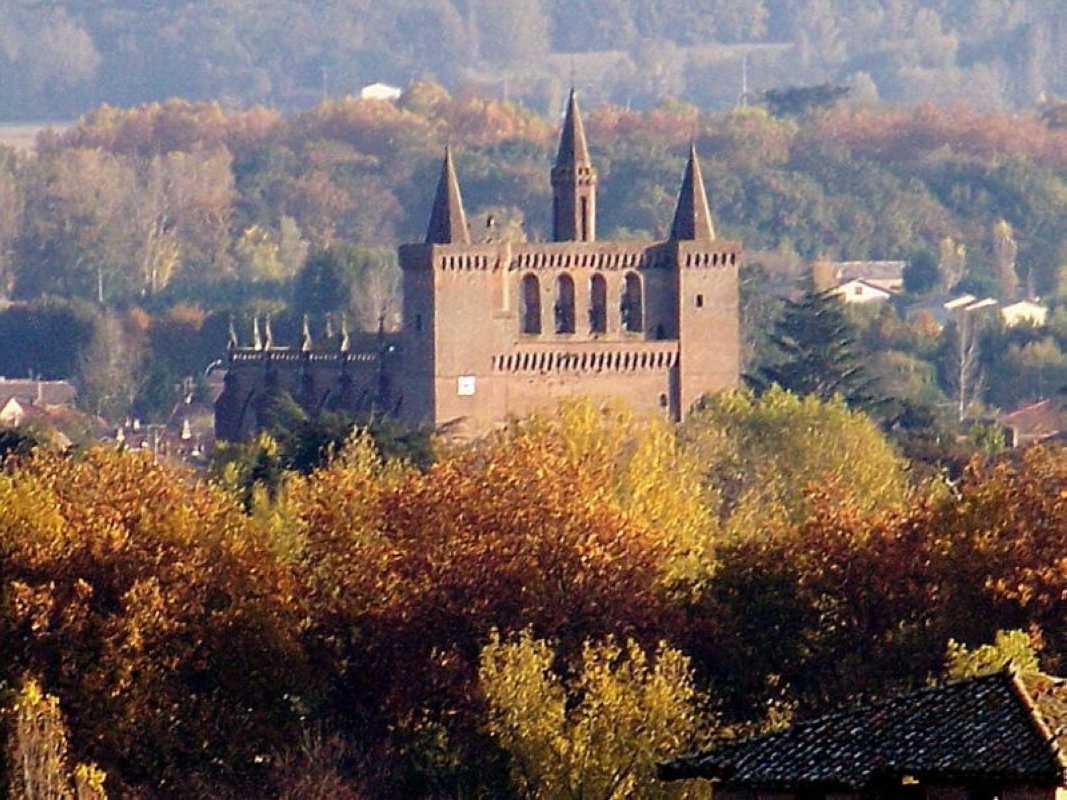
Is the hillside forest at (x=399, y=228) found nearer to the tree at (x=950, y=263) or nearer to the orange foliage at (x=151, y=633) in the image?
the tree at (x=950, y=263)

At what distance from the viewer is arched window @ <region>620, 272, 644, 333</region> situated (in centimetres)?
10606

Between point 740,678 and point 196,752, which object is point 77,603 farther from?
point 740,678

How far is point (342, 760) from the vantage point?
150 ft

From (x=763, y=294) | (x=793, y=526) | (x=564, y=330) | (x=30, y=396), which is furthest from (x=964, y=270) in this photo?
(x=793, y=526)

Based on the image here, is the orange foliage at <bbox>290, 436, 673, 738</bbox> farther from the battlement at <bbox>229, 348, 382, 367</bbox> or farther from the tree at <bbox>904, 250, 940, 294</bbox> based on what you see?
the tree at <bbox>904, 250, 940, 294</bbox>

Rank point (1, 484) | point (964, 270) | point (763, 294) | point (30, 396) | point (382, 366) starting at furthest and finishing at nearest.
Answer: point (964, 270) < point (763, 294) < point (30, 396) < point (382, 366) < point (1, 484)

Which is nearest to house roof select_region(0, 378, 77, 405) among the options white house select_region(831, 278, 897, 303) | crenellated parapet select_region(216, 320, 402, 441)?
crenellated parapet select_region(216, 320, 402, 441)

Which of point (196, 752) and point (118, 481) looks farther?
point (118, 481)

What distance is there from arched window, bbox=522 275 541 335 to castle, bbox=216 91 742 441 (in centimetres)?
3

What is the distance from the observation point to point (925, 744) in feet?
87.1

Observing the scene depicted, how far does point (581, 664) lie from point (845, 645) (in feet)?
7.95

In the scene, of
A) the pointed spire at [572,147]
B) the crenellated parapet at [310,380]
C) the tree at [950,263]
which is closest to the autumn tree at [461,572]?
the crenellated parapet at [310,380]

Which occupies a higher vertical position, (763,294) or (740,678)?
(740,678)

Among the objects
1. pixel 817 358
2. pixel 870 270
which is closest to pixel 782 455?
pixel 817 358
